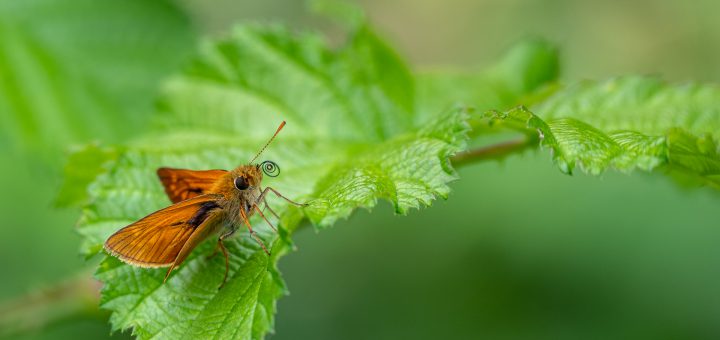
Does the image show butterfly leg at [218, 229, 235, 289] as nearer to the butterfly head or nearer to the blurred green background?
the butterfly head

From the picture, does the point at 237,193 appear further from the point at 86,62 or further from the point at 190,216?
the point at 86,62

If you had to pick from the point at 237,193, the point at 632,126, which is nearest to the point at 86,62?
the point at 237,193

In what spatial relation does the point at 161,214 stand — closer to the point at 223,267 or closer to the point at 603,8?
the point at 223,267

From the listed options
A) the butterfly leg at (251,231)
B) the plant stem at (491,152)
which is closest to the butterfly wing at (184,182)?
the butterfly leg at (251,231)

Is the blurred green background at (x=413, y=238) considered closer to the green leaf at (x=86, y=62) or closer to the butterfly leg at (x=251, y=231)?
the green leaf at (x=86, y=62)

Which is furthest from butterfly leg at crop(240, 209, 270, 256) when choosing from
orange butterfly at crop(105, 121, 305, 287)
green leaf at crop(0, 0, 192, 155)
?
green leaf at crop(0, 0, 192, 155)

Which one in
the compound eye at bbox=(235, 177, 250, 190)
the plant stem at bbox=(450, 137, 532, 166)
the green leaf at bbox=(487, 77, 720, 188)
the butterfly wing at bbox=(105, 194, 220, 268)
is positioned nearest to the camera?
the green leaf at bbox=(487, 77, 720, 188)
